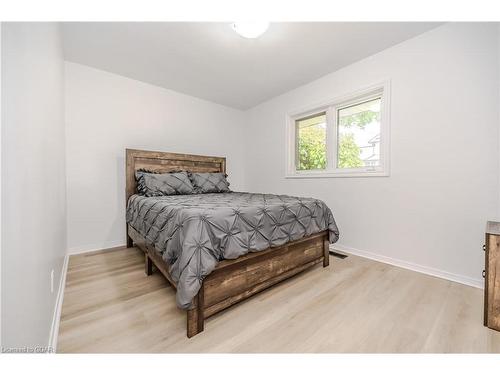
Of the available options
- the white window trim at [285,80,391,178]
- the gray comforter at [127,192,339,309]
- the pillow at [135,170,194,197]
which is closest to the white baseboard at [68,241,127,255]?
the pillow at [135,170,194,197]

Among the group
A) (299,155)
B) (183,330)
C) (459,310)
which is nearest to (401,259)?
(459,310)

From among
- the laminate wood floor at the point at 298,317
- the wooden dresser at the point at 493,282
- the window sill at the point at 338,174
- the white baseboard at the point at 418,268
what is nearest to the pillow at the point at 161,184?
the laminate wood floor at the point at 298,317

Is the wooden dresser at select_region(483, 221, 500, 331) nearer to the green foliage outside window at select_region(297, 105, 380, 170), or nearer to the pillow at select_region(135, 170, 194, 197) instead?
the green foliage outside window at select_region(297, 105, 380, 170)

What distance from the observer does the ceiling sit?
191 cm

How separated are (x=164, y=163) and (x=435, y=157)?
3.22 metres

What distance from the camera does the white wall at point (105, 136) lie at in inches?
98.1

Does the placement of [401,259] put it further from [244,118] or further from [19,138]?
[244,118]

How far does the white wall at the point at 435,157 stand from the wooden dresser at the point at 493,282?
0.66m

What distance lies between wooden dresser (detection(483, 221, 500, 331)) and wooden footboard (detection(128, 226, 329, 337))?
3.61ft

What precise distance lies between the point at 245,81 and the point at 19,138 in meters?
2.74

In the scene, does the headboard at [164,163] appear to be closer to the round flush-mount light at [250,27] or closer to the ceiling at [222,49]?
the ceiling at [222,49]

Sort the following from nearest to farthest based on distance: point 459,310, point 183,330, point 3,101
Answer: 1. point 3,101
2. point 183,330
3. point 459,310

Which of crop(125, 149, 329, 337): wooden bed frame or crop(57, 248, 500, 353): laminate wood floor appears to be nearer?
crop(57, 248, 500, 353): laminate wood floor

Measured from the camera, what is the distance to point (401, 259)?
7.02 feet
